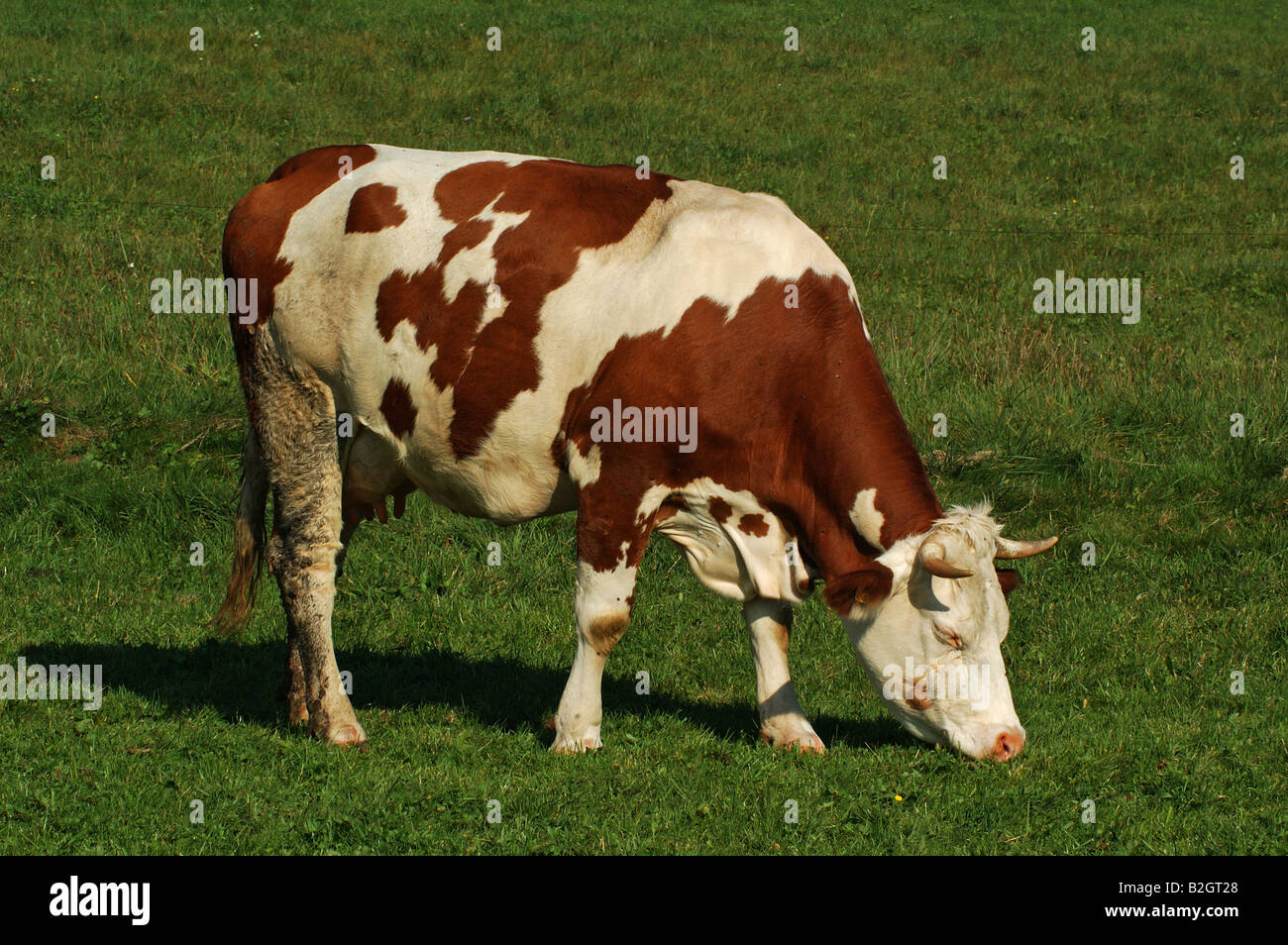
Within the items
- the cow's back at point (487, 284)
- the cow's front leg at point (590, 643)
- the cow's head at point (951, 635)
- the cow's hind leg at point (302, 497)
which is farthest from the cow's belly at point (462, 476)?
the cow's head at point (951, 635)

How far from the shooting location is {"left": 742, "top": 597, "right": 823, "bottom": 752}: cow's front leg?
275 inches

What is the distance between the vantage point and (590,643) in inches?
265

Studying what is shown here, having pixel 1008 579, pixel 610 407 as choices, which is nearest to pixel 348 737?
pixel 610 407

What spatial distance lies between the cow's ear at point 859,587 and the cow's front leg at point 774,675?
2.79 feet

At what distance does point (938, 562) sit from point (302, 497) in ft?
10.7

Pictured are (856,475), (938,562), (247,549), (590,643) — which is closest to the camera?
(938,562)

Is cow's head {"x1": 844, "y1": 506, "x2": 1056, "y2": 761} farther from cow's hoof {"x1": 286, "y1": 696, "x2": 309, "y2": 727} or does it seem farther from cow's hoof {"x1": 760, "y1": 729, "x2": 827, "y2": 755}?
cow's hoof {"x1": 286, "y1": 696, "x2": 309, "y2": 727}

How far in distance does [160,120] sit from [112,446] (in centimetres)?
1183

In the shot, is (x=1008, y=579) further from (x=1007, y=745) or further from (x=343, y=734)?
(x=343, y=734)

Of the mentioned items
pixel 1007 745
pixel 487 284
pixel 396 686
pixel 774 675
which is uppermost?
pixel 487 284

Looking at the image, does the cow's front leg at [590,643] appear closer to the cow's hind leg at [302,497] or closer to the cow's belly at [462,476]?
the cow's belly at [462,476]

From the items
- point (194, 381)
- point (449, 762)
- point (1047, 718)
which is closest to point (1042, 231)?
point (194, 381)

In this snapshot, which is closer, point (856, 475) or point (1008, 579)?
point (856, 475)

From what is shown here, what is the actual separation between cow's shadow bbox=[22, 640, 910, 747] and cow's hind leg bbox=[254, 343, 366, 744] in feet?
1.75
